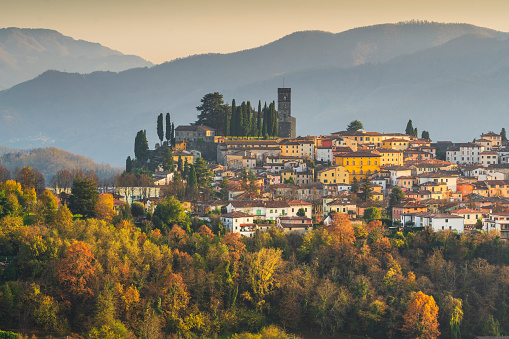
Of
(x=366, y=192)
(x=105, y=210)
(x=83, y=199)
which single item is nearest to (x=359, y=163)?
(x=366, y=192)

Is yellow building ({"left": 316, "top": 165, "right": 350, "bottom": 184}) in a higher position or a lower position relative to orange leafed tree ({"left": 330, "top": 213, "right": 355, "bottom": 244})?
higher

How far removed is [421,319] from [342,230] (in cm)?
768

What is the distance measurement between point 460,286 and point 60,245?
1977 centimetres

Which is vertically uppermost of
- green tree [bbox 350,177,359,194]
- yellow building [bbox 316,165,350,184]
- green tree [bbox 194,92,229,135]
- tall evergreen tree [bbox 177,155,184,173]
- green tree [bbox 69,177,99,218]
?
green tree [bbox 194,92,229,135]

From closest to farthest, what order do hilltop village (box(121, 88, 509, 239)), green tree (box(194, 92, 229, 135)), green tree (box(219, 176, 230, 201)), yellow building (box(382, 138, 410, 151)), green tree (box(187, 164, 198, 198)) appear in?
hilltop village (box(121, 88, 509, 239)) < green tree (box(187, 164, 198, 198)) < green tree (box(219, 176, 230, 201)) < yellow building (box(382, 138, 410, 151)) < green tree (box(194, 92, 229, 135))

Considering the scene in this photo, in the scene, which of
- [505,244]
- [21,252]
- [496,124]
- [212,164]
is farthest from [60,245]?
[496,124]

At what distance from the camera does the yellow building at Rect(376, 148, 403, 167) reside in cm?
6681

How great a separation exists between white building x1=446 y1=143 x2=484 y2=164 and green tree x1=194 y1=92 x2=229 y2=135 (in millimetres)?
18768

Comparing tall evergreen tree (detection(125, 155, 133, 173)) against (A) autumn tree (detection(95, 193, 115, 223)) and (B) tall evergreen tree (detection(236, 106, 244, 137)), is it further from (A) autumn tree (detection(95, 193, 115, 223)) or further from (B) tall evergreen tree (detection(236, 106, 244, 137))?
(A) autumn tree (detection(95, 193, 115, 223))

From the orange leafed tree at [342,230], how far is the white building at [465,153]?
2551 centimetres

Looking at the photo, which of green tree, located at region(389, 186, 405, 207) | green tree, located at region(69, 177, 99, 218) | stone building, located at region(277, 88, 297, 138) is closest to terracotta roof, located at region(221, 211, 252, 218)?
green tree, located at region(69, 177, 99, 218)

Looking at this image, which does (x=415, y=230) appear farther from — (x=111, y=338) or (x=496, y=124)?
(x=496, y=124)

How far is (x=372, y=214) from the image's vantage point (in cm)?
5103

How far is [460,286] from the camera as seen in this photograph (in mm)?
44562
